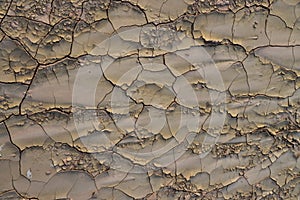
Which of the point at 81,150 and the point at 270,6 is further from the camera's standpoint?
the point at 270,6

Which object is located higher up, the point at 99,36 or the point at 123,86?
the point at 99,36

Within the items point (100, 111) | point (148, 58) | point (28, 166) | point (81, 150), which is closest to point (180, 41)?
point (148, 58)

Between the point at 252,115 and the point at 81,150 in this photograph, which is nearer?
the point at 81,150

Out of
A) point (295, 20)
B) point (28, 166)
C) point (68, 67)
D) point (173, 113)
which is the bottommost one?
point (28, 166)

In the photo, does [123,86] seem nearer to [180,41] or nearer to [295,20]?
[180,41]

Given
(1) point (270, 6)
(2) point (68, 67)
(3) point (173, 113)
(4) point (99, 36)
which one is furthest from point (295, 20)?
(2) point (68, 67)

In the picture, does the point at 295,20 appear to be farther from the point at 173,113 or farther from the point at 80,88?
the point at 80,88
